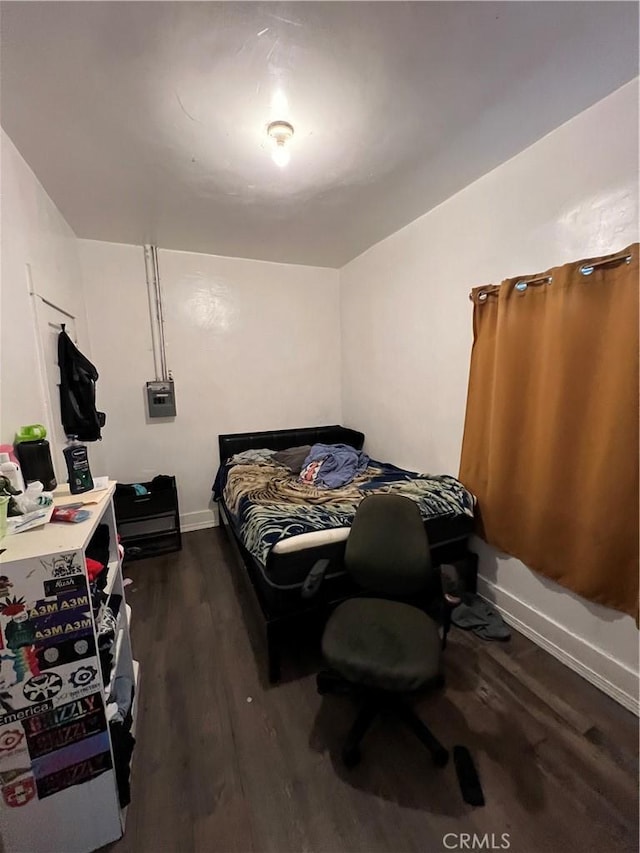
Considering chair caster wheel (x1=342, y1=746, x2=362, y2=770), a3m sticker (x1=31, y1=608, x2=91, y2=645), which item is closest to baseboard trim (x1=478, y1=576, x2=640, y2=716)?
chair caster wheel (x1=342, y1=746, x2=362, y2=770)

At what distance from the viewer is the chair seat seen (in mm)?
1327

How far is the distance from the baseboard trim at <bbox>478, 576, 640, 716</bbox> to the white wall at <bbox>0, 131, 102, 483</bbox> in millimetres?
2844

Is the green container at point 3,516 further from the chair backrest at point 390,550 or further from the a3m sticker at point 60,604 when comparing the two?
the chair backrest at point 390,550

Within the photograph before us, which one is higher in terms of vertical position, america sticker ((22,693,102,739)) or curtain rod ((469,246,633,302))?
curtain rod ((469,246,633,302))

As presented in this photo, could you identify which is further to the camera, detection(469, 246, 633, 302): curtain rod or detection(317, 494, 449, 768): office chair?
detection(469, 246, 633, 302): curtain rod

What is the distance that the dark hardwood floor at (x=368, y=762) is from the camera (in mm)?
1221

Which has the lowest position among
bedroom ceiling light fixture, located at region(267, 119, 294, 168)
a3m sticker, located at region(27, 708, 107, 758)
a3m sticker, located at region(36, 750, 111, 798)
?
a3m sticker, located at region(36, 750, 111, 798)

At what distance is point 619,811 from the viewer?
1.28 m

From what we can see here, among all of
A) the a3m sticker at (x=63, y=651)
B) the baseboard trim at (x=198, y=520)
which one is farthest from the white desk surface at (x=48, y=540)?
the baseboard trim at (x=198, y=520)

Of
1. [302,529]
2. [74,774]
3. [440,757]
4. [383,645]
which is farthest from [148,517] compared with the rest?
[440,757]

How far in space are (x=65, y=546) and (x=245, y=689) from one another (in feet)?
4.28

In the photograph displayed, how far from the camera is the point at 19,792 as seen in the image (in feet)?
3.56

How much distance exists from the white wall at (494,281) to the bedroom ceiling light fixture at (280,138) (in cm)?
127

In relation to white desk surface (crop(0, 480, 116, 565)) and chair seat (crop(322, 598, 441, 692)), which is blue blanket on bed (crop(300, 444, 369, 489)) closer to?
chair seat (crop(322, 598, 441, 692))
